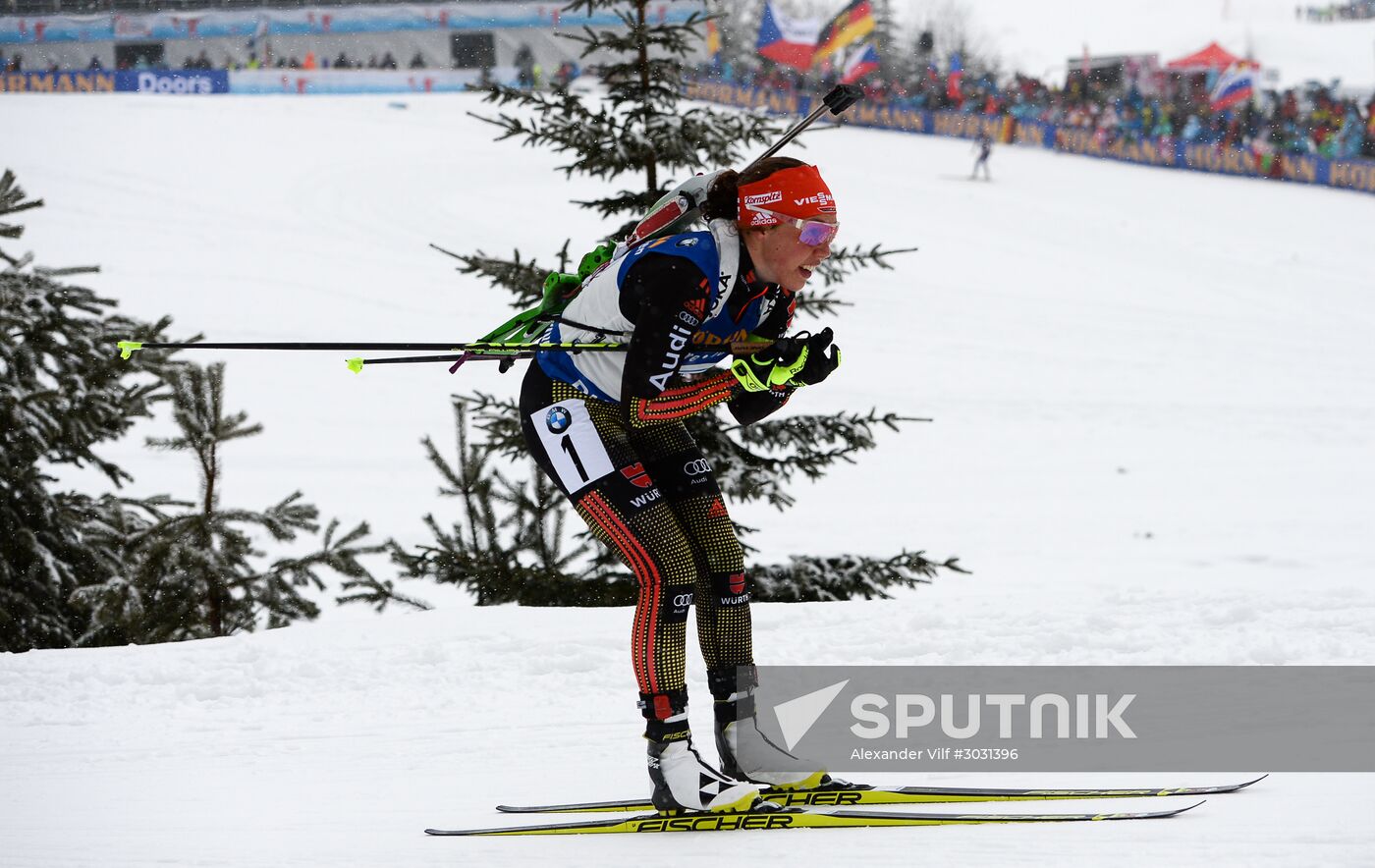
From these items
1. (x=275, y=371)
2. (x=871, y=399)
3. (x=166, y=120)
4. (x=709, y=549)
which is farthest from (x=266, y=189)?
(x=709, y=549)

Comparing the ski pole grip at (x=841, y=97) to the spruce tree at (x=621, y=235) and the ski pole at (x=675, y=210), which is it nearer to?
the ski pole at (x=675, y=210)

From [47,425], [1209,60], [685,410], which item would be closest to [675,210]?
[685,410]

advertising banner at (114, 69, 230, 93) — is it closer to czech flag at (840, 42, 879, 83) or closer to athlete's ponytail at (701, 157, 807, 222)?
czech flag at (840, 42, 879, 83)

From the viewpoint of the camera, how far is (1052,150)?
33500 millimetres

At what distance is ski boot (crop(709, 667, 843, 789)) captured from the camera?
3.97 m

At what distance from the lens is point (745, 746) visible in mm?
4023

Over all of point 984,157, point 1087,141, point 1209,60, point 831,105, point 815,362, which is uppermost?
point 1209,60

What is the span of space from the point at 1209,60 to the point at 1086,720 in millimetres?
33555

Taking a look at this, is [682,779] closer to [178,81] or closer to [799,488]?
[799,488]

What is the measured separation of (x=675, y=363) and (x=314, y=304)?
18223 mm

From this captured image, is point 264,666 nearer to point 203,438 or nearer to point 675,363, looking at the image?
point 203,438

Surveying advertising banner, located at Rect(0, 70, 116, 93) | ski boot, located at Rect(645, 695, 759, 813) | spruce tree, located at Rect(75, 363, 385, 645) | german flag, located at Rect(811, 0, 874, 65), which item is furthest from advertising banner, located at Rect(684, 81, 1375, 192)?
ski boot, located at Rect(645, 695, 759, 813)

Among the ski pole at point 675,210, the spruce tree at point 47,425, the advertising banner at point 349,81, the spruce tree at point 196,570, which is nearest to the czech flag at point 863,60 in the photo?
the advertising banner at point 349,81

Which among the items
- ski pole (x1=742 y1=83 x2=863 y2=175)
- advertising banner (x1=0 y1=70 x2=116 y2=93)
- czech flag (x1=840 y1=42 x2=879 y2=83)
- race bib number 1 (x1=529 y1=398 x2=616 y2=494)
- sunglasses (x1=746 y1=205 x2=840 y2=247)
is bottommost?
race bib number 1 (x1=529 y1=398 x2=616 y2=494)
